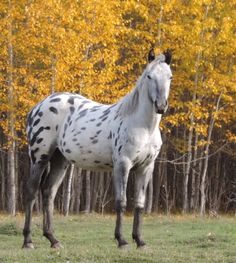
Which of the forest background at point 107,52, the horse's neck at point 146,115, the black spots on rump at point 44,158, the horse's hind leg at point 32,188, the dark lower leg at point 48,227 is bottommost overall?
the dark lower leg at point 48,227

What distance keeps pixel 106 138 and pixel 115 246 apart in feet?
5.26

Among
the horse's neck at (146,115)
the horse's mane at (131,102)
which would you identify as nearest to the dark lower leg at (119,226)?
the horse's neck at (146,115)

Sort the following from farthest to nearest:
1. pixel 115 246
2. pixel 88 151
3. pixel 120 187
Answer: pixel 115 246
pixel 88 151
pixel 120 187

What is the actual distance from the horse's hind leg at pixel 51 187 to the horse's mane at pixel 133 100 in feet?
5.52

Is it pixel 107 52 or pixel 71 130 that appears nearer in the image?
pixel 71 130

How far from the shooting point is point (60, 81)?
872 inches

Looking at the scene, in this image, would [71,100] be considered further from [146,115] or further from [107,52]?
[107,52]

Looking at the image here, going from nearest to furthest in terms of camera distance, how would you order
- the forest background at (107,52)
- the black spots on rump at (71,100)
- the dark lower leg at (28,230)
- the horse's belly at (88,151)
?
the horse's belly at (88,151)
the dark lower leg at (28,230)
the black spots on rump at (71,100)
the forest background at (107,52)

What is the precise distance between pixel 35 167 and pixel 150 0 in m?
14.0

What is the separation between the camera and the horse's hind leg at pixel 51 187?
10.9 meters

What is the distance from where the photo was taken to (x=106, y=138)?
10.2 m

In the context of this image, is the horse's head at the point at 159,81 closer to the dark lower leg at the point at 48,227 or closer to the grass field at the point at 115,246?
the grass field at the point at 115,246

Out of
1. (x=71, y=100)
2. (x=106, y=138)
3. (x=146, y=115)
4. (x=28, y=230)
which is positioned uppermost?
(x=71, y=100)

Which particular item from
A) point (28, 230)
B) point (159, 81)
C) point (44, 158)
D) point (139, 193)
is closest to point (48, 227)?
point (28, 230)
